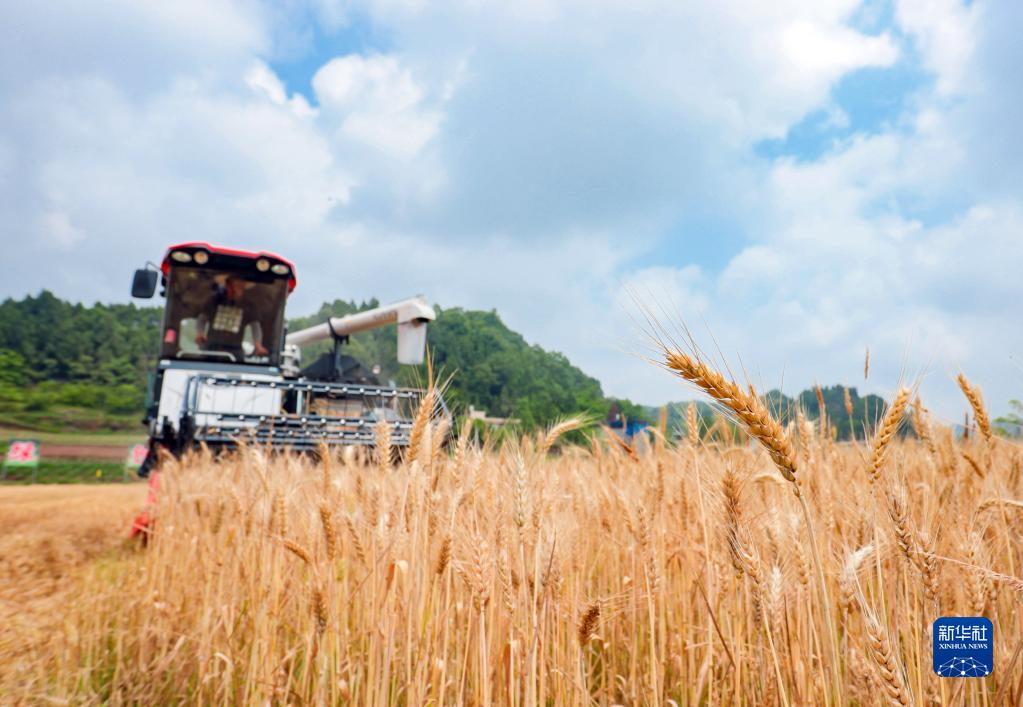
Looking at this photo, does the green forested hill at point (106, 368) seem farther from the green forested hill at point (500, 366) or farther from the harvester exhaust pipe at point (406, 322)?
the harvester exhaust pipe at point (406, 322)

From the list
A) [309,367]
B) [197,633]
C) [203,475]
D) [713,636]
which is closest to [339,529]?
[197,633]

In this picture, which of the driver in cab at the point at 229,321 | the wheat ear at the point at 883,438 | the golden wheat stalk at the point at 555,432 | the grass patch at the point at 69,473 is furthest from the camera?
the grass patch at the point at 69,473

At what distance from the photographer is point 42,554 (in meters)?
4.43

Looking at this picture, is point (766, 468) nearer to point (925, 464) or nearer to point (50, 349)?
point (925, 464)

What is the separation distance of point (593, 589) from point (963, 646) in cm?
164

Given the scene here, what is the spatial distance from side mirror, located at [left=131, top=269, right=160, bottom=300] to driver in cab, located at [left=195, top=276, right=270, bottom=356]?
4.76 feet

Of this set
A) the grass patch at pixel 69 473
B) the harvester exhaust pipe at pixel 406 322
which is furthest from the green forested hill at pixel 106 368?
the harvester exhaust pipe at pixel 406 322

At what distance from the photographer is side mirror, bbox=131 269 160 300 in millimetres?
6074

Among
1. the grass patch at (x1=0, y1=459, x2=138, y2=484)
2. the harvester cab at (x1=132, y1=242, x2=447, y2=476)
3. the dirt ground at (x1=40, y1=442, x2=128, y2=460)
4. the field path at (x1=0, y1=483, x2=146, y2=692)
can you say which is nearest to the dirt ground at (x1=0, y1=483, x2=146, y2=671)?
the field path at (x1=0, y1=483, x2=146, y2=692)

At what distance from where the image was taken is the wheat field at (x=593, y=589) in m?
1.15

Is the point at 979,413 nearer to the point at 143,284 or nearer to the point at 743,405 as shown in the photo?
the point at 743,405

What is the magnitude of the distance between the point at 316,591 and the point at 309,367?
8.73 m

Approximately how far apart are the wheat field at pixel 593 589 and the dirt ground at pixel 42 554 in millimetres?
128

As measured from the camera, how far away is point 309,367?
9.88m
